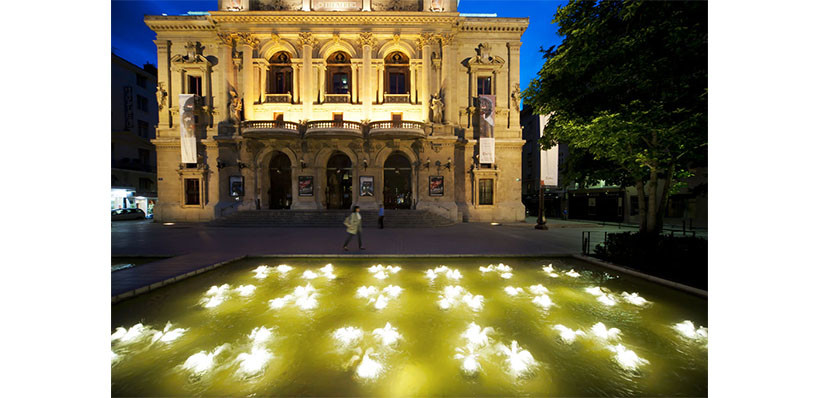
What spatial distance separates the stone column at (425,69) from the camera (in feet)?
73.1

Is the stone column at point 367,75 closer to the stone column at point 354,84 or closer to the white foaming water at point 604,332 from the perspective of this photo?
the stone column at point 354,84

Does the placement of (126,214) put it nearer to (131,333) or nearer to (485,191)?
(131,333)

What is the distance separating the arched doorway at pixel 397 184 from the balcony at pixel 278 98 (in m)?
9.80

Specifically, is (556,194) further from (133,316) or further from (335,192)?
(133,316)

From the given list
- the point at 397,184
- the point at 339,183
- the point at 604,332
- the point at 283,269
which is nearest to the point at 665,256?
the point at 604,332

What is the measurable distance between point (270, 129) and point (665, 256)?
2315cm

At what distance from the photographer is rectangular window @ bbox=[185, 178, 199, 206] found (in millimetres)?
22781

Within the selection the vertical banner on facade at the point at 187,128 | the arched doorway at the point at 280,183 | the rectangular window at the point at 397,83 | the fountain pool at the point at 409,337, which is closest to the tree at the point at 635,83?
the fountain pool at the point at 409,337

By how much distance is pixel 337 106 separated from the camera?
74.2 feet

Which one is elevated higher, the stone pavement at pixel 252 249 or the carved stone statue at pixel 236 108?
the carved stone statue at pixel 236 108

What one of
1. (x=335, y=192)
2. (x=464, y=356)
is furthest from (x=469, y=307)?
(x=335, y=192)

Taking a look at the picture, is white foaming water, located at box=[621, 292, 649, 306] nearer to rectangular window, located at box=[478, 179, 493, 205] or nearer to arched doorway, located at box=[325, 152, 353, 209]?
rectangular window, located at box=[478, 179, 493, 205]

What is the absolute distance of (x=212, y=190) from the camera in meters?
22.8

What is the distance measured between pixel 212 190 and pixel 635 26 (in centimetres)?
2818
